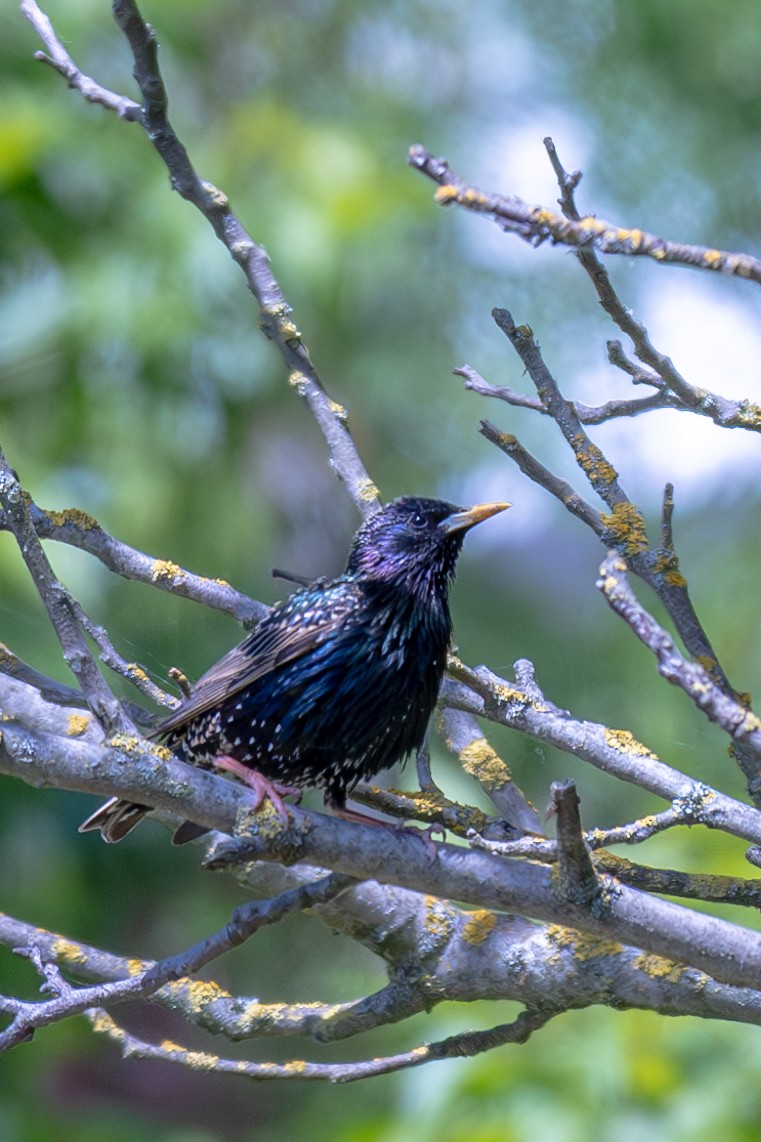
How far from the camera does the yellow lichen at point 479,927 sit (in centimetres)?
215

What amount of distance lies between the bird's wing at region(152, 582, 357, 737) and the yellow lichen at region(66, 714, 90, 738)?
1.75ft

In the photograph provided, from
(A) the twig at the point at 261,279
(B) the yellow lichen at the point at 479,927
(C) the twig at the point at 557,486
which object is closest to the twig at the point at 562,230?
(C) the twig at the point at 557,486

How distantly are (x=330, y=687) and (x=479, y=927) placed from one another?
0.49 meters

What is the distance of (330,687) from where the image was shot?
2373 mm

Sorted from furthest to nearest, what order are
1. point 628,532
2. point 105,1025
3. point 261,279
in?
point 261,279 < point 105,1025 < point 628,532

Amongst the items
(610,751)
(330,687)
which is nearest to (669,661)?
(610,751)

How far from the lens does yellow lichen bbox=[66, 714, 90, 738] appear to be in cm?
180

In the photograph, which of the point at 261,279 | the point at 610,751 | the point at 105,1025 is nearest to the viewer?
the point at 610,751

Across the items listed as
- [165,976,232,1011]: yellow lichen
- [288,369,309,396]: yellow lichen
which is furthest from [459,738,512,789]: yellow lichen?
[288,369,309,396]: yellow lichen

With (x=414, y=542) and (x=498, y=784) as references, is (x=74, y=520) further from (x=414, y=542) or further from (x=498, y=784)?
(x=498, y=784)

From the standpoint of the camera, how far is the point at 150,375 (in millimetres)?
5941

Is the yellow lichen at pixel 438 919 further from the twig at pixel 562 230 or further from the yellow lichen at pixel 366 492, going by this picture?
the twig at pixel 562 230

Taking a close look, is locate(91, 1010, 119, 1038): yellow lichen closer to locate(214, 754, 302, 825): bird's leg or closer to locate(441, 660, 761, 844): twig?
locate(214, 754, 302, 825): bird's leg

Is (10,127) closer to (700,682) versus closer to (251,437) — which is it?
(251,437)
